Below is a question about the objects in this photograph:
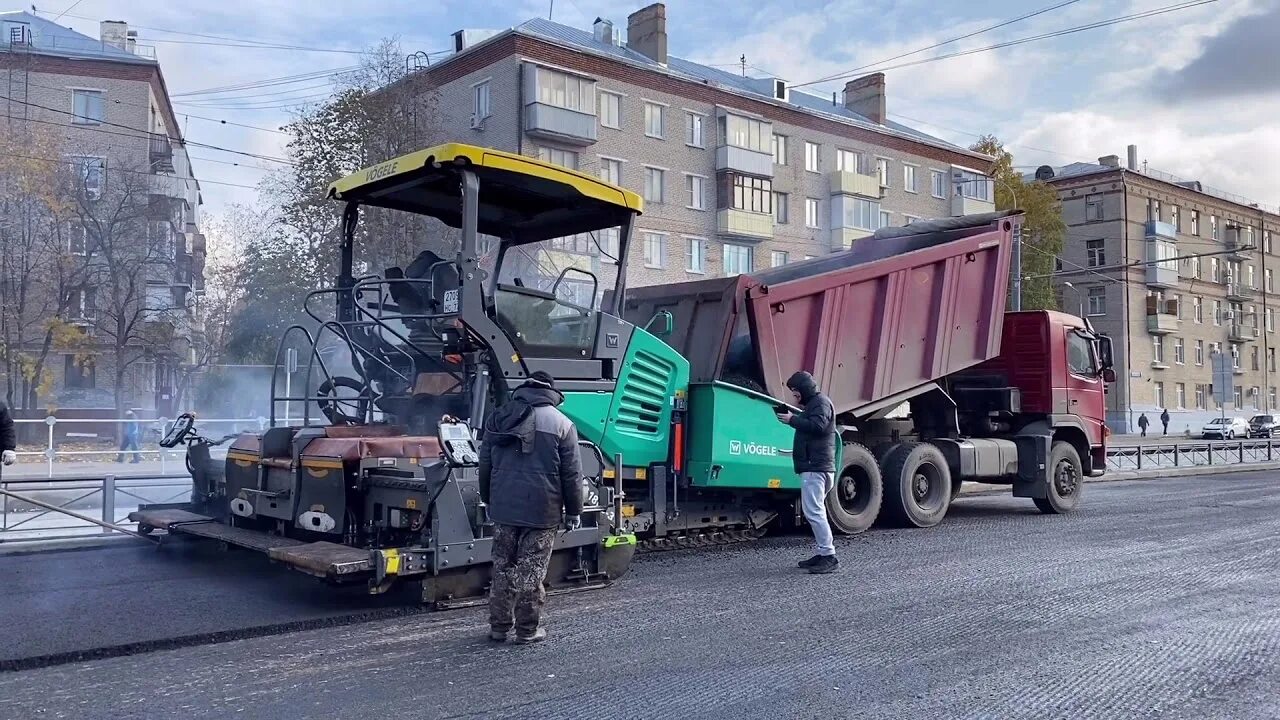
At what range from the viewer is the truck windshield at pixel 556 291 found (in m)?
7.11

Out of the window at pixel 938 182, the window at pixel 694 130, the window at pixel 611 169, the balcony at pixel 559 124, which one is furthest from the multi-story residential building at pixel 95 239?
the window at pixel 938 182

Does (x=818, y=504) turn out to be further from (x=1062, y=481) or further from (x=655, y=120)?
(x=655, y=120)

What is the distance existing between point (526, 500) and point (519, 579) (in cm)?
43

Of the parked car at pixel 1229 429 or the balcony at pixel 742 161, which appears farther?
the parked car at pixel 1229 429

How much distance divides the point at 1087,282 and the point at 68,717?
56.6 meters

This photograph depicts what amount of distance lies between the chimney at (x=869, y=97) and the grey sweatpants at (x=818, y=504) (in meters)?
42.0

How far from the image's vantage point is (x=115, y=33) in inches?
1515

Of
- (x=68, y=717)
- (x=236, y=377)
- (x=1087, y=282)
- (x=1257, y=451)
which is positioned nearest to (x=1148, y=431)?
(x=1087, y=282)

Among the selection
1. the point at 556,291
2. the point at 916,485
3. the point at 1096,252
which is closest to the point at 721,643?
the point at 556,291

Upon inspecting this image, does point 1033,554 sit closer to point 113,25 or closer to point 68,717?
point 68,717

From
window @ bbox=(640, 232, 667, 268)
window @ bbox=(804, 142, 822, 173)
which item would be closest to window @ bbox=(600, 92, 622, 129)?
window @ bbox=(640, 232, 667, 268)

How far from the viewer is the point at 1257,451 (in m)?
25.5

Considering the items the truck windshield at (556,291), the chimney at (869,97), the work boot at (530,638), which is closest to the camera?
the work boot at (530,638)

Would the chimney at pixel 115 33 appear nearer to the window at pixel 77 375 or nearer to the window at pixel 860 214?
the window at pixel 77 375
